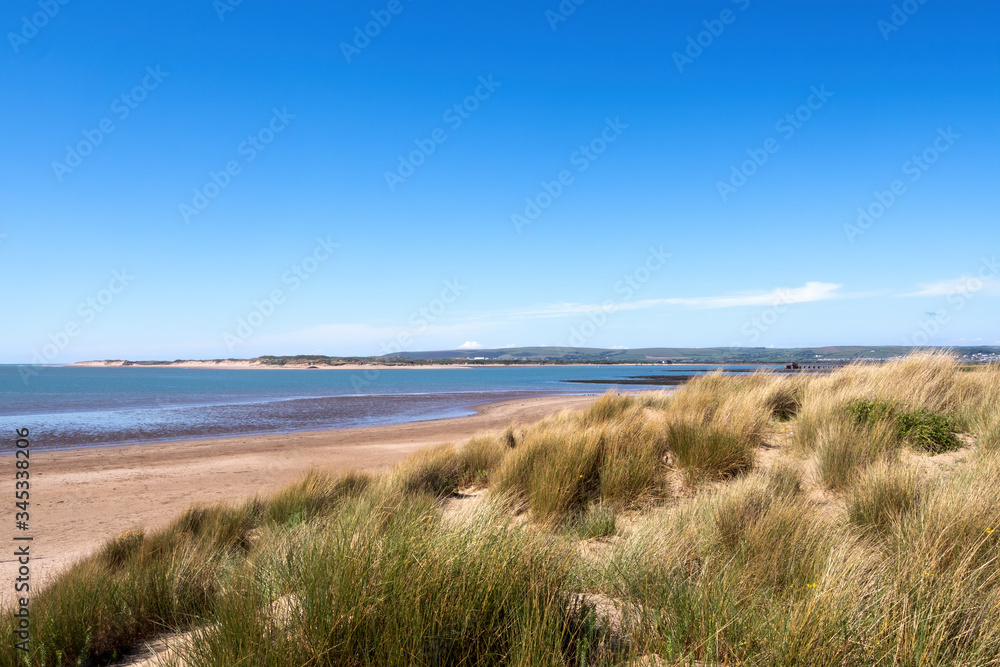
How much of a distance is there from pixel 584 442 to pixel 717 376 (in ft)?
29.2

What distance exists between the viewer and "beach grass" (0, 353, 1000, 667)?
245 centimetres

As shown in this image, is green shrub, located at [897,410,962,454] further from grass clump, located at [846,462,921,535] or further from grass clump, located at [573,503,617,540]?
grass clump, located at [573,503,617,540]

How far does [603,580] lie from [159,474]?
14234 mm

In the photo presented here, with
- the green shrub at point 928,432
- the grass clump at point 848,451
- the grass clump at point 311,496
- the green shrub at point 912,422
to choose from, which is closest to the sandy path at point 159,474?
the grass clump at point 311,496

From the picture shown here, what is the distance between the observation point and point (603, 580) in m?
3.47

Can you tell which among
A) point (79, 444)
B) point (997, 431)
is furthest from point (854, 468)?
point (79, 444)

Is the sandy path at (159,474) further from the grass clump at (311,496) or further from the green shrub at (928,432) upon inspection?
the green shrub at (928,432)

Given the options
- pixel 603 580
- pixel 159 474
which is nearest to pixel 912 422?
pixel 603 580

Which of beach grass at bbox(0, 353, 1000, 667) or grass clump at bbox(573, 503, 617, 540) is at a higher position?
beach grass at bbox(0, 353, 1000, 667)

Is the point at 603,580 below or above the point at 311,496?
above

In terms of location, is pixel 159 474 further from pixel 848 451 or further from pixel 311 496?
pixel 848 451

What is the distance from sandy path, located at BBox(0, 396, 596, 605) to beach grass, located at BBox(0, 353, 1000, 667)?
7.56 ft

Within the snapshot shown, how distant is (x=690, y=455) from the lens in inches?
273

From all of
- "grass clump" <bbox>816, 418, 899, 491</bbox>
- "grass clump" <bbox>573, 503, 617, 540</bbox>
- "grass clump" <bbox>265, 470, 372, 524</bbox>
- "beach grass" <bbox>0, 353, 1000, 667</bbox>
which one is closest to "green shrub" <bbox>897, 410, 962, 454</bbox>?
"grass clump" <bbox>816, 418, 899, 491</bbox>
